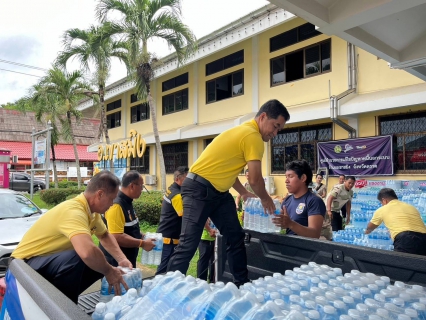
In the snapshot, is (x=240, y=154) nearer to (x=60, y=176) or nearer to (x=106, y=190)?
(x=106, y=190)

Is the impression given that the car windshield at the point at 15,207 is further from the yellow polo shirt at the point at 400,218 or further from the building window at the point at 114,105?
the building window at the point at 114,105

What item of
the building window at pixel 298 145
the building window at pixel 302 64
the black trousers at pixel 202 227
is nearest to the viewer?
the black trousers at pixel 202 227

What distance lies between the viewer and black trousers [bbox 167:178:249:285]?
297 cm

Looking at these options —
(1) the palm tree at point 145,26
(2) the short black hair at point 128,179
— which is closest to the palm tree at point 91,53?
(1) the palm tree at point 145,26

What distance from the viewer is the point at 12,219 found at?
6.52 metres

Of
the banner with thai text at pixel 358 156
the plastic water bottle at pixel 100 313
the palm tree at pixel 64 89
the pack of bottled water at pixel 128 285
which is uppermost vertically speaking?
the palm tree at pixel 64 89

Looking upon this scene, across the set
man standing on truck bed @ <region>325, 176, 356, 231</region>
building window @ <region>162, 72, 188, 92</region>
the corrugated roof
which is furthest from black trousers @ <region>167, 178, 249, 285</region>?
the corrugated roof

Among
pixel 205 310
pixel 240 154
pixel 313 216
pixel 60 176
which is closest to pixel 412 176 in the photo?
pixel 313 216

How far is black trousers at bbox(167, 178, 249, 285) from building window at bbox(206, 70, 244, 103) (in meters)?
12.1

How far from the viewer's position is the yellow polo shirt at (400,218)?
451cm

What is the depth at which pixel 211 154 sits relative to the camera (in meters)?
3.11

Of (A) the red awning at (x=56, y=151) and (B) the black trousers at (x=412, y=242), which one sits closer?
(B) the black trousers at (x=412, y=242)

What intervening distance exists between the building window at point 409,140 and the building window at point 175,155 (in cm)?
999

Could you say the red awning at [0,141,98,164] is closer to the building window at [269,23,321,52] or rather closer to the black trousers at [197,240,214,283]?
the building window at [269,23,321,52]
